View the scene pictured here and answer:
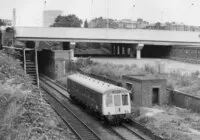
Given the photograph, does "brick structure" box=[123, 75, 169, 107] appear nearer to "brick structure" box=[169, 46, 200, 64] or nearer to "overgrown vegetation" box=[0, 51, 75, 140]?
"overgrown vegetation" box=[0, 51, 75, 140]

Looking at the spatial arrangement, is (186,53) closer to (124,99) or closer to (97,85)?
(97,85)

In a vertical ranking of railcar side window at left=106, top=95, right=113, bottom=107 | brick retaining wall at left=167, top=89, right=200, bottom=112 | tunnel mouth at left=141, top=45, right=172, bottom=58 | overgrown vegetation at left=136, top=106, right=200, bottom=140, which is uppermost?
tunnel mouth at left=141, top=45, right=172, bottom=58

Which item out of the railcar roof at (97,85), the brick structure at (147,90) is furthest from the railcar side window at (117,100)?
the brick structure at (147,90)

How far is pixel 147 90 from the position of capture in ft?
83.1

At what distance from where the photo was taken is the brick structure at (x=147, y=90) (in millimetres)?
25172

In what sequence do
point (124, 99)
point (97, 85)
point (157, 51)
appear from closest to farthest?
point (124, 99)
point (97, 85)
point (157, 51)

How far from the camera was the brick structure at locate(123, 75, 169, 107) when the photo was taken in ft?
82.6

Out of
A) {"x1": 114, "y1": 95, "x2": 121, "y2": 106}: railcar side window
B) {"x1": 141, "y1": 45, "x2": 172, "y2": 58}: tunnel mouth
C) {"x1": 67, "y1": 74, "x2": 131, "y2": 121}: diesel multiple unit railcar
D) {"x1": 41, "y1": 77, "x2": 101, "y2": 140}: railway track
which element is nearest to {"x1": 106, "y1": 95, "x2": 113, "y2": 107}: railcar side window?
{"x1": 67, "y1": 74, "x2": 131, "y2": 121}: diesel multiple unit railcar

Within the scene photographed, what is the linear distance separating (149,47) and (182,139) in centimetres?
4697

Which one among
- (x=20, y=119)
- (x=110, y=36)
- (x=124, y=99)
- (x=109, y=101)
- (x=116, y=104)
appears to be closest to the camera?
(x=20, y=119)

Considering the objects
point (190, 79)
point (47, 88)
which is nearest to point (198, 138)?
point (190, 79)

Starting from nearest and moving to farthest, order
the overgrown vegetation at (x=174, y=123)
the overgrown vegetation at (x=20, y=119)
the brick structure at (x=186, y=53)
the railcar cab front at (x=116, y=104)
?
the overgrown vegetation at (x=20, y=119), the overgrown vegetation at (x=174, y=123), the railcar cab front at (x=116, y=104), the brick structure at (x=186, y=53)

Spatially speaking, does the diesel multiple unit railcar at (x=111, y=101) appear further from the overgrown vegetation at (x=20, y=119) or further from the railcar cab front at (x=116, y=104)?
the overgrown vegetation at (x=20, y=119)

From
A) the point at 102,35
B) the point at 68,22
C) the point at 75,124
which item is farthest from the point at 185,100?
the point at 68,22
